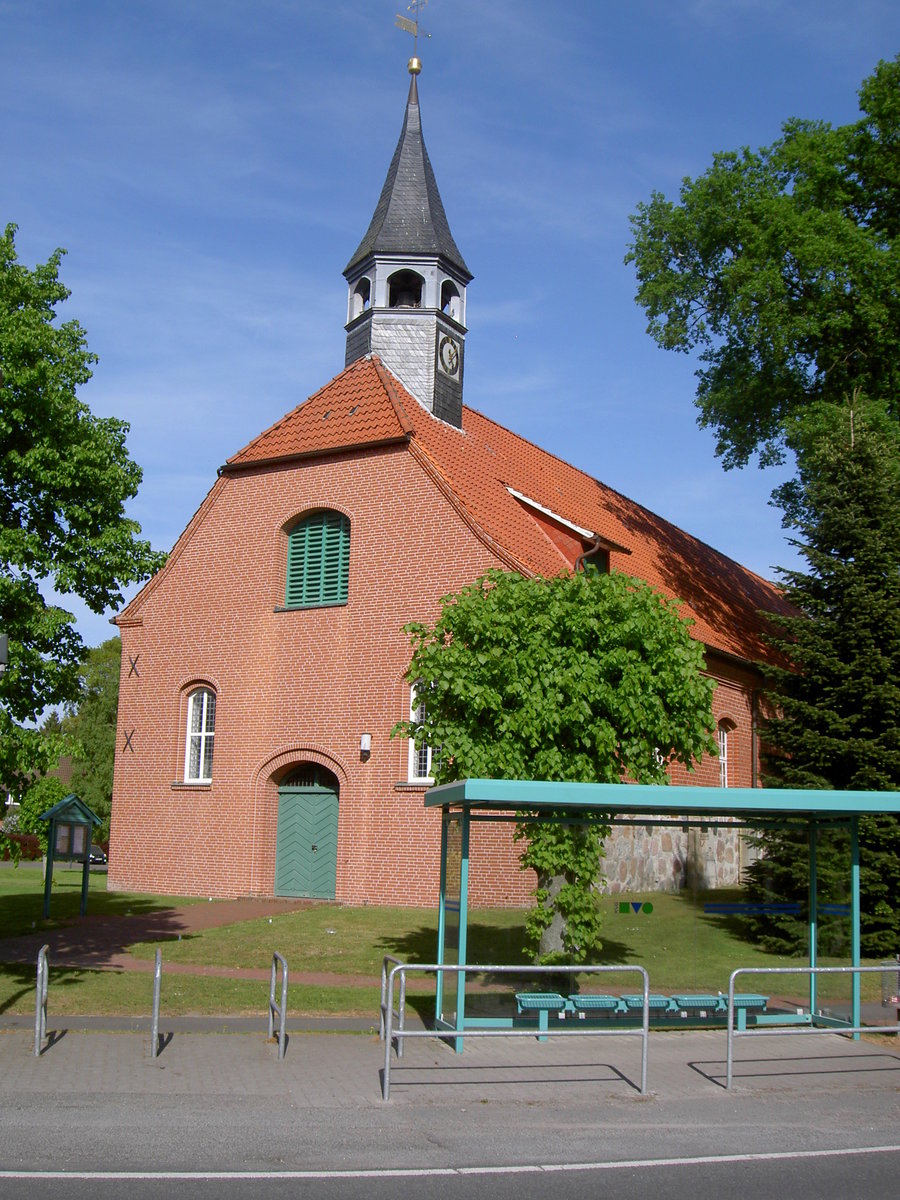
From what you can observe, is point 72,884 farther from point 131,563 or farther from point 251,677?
point 131,563

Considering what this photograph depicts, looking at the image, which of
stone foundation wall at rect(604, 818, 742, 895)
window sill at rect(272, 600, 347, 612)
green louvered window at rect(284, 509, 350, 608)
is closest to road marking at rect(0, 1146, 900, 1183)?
stone foundation wall at rect(604, 818, 742, 895)

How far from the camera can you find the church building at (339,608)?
72.7ft

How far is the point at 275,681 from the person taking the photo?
23.8 m

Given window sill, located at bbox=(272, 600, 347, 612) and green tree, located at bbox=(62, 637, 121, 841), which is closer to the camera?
window sill, located at bbox=(272, 600, 347, 612)

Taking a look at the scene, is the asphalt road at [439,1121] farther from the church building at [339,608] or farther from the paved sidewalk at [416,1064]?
the church building at [339,608]

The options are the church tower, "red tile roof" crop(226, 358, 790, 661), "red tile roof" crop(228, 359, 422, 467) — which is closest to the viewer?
"red tile roof" crop(226, 358, 790, 661)

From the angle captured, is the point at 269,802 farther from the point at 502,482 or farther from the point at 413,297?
the point at 413,297

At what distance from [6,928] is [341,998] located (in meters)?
8.25

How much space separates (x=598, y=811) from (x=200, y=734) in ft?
47.0

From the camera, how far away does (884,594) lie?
754 inches

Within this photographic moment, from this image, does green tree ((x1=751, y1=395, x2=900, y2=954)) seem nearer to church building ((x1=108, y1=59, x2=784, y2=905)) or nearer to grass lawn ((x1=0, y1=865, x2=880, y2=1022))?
church building ((x1=108, y1=59, x2=784, y2=905))

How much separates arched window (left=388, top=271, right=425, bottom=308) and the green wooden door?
10944mm

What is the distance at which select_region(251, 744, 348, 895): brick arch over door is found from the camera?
76.0ft

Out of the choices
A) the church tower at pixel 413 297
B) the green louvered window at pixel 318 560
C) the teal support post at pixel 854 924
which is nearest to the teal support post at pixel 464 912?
the teal support post at pixel 854 924
